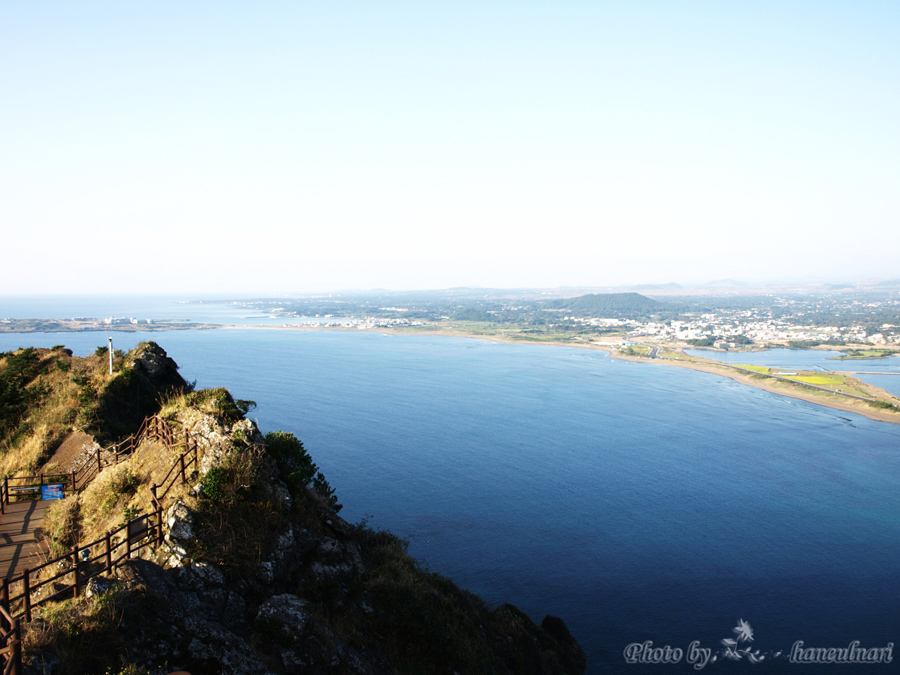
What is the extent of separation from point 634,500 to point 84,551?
1538 inches

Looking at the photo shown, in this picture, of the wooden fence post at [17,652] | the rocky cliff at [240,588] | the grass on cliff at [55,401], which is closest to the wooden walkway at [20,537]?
the rocky cliff at [240,588]

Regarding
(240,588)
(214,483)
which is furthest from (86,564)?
(240,588)

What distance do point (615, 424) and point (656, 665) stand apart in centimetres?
4150

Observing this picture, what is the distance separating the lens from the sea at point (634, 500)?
26188 millimetres

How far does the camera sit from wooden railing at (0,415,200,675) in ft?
21.0

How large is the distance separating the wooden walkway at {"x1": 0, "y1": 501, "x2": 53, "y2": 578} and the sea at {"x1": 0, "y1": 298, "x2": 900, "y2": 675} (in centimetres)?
1942

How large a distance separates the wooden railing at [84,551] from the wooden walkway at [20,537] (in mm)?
259

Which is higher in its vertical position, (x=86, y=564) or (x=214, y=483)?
(x=214, y=483)

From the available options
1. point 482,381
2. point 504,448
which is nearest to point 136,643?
point 504,448

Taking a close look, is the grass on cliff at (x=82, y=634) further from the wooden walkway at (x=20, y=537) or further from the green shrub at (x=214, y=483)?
the wooden walkway at (x=20, y=537)

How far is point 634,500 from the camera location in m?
41.4

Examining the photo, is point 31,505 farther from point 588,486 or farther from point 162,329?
point 162,329

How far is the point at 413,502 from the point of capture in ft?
129

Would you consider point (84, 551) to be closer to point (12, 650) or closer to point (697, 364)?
point (12, 650)
